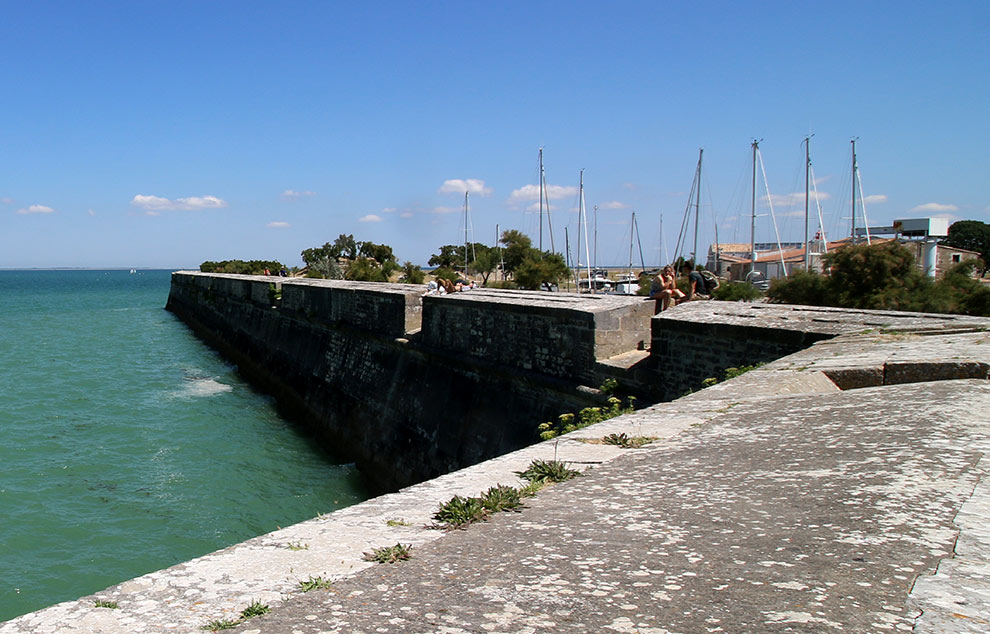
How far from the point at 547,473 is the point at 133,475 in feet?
32.3

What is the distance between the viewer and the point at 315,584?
2.28 meters

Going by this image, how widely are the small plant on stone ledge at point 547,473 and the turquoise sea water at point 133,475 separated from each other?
606cm

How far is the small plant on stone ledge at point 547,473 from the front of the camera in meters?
3.41

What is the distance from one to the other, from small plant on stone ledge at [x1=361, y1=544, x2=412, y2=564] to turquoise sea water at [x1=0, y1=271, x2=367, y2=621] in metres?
6.15

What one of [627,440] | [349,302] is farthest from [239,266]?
[627,440]

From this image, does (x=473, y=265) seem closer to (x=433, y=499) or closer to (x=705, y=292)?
(x=705, y=292)

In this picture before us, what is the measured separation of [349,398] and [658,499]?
12.0 meters

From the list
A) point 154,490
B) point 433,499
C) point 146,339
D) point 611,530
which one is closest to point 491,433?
point 154,490

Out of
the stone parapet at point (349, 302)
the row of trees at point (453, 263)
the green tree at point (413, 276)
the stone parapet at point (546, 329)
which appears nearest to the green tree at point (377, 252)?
the row of trees at point (453, 263)

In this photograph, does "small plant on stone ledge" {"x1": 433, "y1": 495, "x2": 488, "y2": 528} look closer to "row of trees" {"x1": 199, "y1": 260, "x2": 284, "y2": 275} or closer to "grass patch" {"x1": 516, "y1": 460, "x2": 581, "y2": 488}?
"grass patch" {"x1": 516, "y1": 460, "x2": 581, "y2": 488}

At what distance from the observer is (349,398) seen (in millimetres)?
14281

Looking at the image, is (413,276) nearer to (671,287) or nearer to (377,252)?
(377,252)

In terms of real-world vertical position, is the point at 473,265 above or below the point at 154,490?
above

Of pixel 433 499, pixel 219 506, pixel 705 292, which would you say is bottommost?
pixel 219 506
